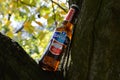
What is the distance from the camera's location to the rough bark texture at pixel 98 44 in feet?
4.08

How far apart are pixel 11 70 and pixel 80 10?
1.37 ft

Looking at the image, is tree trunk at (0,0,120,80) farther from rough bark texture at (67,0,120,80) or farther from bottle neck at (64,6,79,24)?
bottle neck at (64,6,79,24)

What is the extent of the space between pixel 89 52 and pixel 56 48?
0.18 meters

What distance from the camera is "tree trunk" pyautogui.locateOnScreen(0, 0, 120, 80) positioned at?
1.24 meters

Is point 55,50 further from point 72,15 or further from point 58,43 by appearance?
point 72,15

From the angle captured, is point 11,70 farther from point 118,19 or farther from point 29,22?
point 29,22

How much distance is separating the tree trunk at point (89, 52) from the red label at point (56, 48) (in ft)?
0.25

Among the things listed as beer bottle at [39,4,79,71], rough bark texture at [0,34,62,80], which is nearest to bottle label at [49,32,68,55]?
beer bottle at [39,4,79,71]

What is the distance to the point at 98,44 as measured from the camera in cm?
127

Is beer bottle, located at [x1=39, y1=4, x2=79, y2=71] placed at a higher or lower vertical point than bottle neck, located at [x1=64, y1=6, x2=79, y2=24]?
lower

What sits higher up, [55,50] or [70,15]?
[70,15]

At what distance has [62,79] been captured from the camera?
134 centimetres

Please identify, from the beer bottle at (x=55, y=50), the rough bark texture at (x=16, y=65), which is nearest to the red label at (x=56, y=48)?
the beer bottle at (x=55, y=50)

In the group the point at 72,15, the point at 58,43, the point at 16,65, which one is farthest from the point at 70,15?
the point at 16,65
